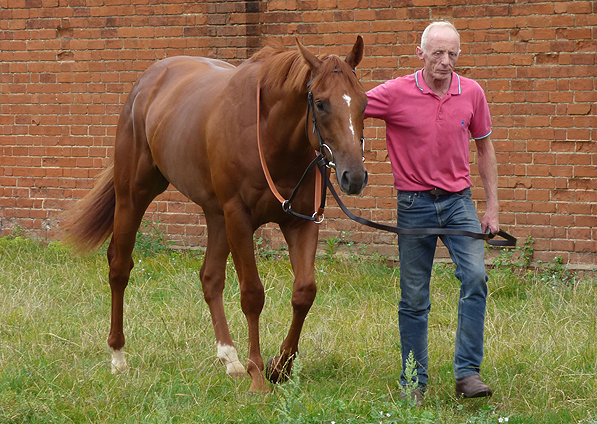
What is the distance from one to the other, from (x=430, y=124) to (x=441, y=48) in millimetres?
380

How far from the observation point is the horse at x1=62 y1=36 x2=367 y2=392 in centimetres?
377

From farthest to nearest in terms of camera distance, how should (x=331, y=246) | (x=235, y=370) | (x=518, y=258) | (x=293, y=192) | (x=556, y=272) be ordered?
(x=331, y=246) < (x=518, y=258) < (x=556, y=272) < (x=235, y=370) < (x=293, y=192)

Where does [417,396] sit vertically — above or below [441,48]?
below

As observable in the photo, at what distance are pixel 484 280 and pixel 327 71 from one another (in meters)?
1.31

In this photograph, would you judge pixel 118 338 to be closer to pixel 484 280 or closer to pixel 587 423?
pixel 484 280

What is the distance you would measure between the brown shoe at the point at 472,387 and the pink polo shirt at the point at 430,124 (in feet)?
3.16

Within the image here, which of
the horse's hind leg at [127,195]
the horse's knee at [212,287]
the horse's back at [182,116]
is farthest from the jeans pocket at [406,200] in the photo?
the horse's hind leg at [127,195]

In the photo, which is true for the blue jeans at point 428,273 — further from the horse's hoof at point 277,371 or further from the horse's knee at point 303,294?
the horse's hoof at point 277,371

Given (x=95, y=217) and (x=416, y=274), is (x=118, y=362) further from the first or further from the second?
(x=416, y=274)

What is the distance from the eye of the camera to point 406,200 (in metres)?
4.05

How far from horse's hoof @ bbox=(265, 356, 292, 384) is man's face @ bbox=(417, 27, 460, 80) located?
70.4 inches

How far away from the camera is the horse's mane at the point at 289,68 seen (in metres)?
3.77

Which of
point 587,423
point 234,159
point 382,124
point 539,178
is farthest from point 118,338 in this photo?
point 539,178

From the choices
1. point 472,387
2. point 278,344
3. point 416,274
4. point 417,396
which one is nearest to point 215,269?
point 278,344
